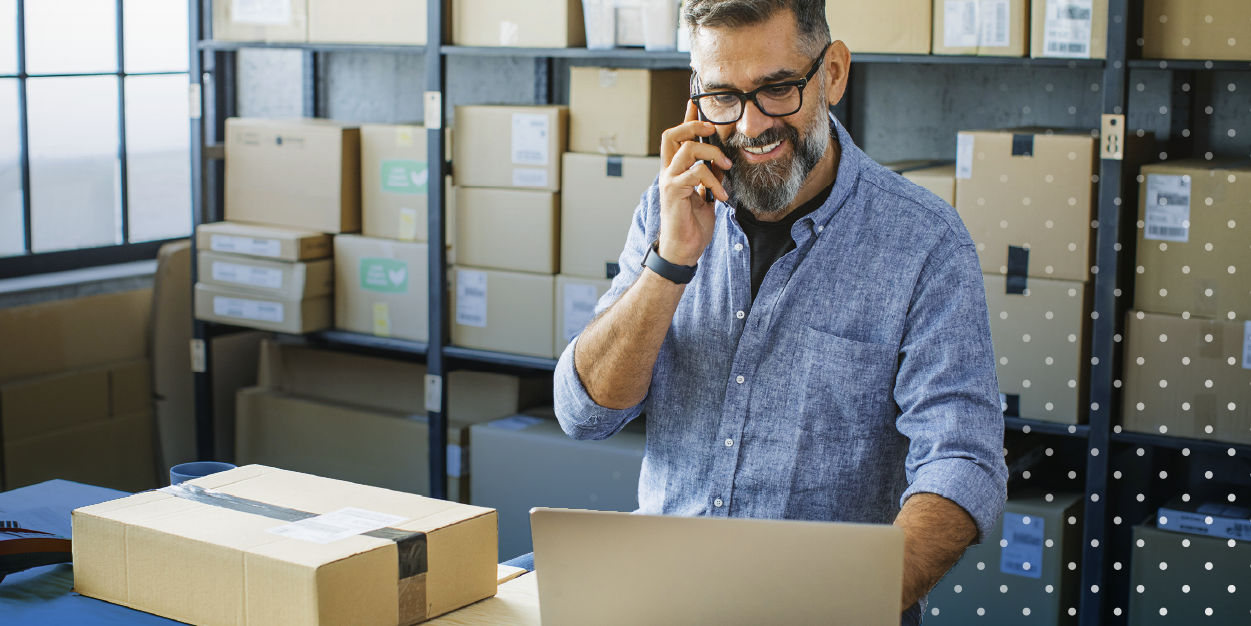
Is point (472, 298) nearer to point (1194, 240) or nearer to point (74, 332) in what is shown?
point (74, 332)

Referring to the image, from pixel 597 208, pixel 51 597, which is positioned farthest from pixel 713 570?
pixel 597 208

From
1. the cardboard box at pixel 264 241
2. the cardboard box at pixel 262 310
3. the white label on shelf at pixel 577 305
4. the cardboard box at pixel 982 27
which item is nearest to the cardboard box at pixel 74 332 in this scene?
the cardboard box at pixel 262 310

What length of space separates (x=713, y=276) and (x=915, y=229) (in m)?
0.27

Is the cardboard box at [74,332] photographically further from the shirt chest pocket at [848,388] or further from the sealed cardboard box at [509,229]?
the shirt chest pocket at [848,388]

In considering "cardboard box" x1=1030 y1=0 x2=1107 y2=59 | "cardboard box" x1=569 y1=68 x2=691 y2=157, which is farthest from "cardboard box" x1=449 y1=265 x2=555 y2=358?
"cardboard box" x1=1030 y1=0 x2=1107 y2=59

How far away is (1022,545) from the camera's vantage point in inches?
106

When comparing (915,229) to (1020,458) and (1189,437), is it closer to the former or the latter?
(1189,437)

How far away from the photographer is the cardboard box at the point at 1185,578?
250cm

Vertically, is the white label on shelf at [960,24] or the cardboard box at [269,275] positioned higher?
the white label on shelf at [960,24]

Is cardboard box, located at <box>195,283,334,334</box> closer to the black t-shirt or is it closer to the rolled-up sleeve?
the black t-shirt

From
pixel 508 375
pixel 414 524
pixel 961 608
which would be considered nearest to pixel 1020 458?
pixel 961 608

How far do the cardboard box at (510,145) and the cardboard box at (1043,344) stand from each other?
1.10 m

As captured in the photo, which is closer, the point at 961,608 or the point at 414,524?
the point at 414,524

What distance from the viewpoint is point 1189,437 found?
8.32ft
